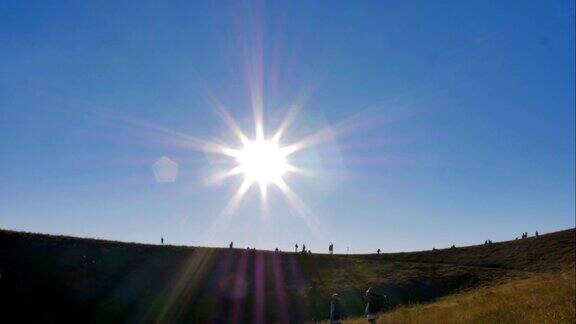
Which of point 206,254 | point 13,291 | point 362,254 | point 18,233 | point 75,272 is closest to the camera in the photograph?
point 13,291

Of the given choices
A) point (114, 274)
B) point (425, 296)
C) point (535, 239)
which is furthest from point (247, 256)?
point (535, 239)

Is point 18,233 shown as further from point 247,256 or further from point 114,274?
point 247,256

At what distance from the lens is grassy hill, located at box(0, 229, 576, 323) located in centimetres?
4328

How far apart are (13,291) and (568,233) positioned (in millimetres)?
59024

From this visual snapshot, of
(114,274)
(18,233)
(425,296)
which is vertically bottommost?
(425,296)

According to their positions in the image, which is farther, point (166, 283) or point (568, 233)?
point (568, 233)

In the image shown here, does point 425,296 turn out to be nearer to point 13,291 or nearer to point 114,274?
Answer: point 114,274

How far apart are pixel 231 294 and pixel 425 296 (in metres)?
17.3

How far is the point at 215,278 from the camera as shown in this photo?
5150 centimetres

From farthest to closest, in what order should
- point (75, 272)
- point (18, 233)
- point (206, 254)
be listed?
1. point (206, 254)
2. point (18, 233)
3. point (75, 272)

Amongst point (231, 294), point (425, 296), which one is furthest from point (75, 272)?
point (425, 296)

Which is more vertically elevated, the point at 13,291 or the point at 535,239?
the point at 535,239

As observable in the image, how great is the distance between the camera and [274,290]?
49.7 metres

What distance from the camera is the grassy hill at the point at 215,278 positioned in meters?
43.3
